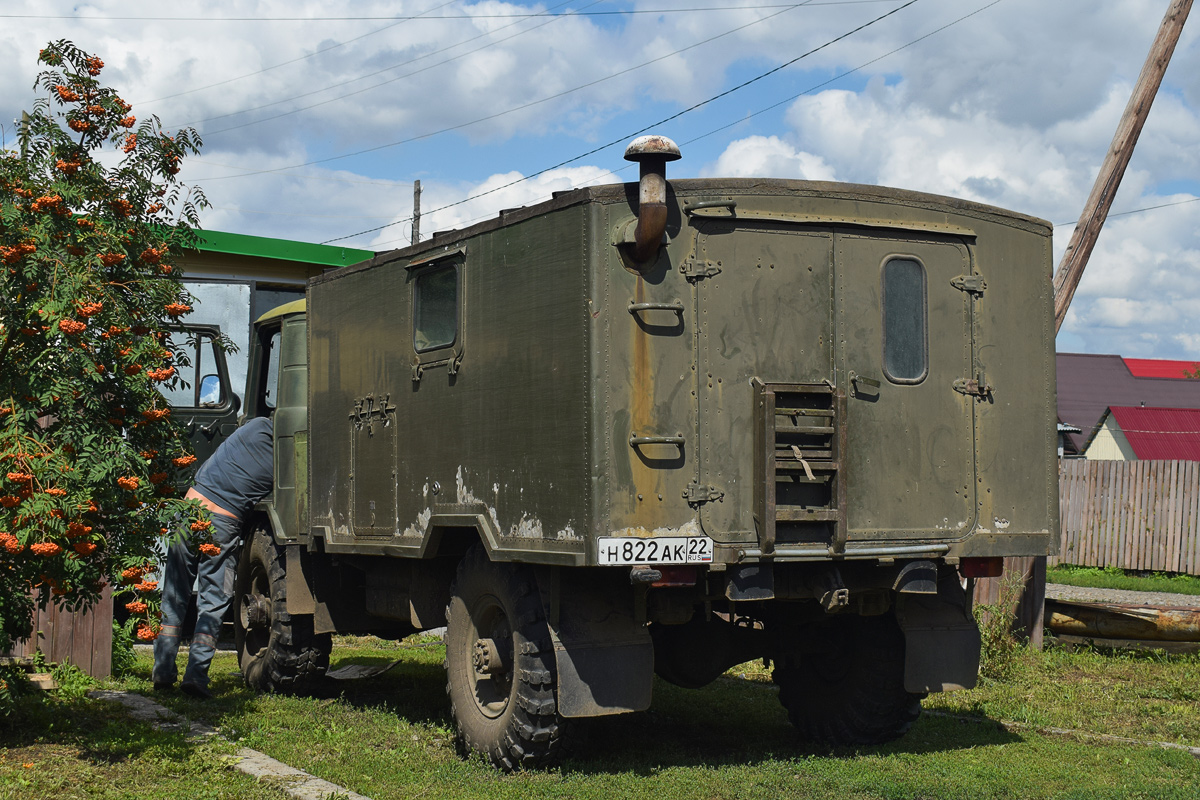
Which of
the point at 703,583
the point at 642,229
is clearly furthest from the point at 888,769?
the point at 642,229

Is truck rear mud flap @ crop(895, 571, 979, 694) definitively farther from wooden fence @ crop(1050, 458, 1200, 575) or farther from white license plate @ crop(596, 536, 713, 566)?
wooden fence @ crop(1050, 458, 1200, 575)

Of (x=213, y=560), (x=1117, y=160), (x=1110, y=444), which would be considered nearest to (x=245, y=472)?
(x=213, y=560)

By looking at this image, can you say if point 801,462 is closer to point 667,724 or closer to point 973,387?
point 973,387

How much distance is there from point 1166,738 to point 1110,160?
6235mm

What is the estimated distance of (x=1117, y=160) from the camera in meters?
12.1

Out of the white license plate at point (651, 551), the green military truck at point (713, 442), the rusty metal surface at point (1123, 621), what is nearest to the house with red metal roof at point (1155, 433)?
the rusty metal surface at point (1123, 621)

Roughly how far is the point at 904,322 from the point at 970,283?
48 cm

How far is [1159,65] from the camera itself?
40.3ft

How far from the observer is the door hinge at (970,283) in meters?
7.12

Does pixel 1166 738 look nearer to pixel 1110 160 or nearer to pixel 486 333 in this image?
pixel 486 333

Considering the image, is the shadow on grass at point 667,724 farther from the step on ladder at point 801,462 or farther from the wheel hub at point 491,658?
the step on ladder at point 801,462

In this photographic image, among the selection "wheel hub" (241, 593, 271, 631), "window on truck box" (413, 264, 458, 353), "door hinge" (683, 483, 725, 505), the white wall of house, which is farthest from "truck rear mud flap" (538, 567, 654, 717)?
the white wall of house

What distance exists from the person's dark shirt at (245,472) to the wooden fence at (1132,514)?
43.2 feet

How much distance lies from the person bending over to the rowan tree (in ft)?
7.39
